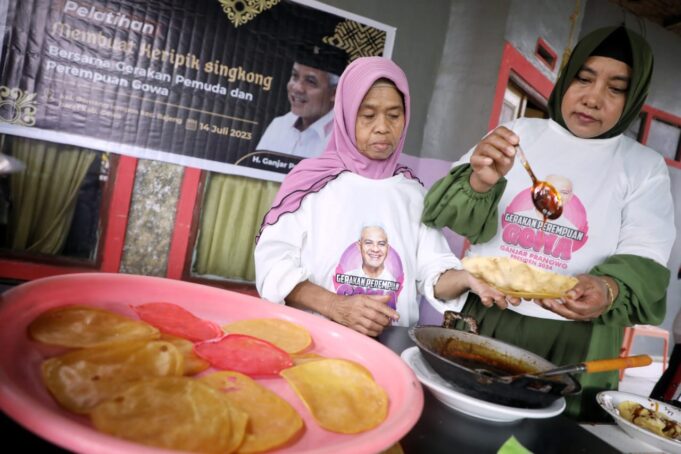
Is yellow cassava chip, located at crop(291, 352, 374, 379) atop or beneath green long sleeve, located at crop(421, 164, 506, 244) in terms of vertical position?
beneath

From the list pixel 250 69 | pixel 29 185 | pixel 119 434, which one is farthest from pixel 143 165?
pixel 119 434

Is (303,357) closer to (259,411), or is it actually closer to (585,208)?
(259,411)

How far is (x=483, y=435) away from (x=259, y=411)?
1.23ft

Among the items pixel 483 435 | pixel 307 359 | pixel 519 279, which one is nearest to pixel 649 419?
pixel 519 279

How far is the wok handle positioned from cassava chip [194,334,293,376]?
0.51 m

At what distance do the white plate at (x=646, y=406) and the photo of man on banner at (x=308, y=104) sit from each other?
97.4 inches

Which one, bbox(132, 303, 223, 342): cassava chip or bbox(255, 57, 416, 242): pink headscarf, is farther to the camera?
bbox(255, 57, 416, 242): pink headscarf

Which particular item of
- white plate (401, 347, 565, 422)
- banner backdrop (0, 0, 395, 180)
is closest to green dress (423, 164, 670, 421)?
white plate (401, 347, 565, 422)

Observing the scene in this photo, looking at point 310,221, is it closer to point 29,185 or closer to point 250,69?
point 250,69

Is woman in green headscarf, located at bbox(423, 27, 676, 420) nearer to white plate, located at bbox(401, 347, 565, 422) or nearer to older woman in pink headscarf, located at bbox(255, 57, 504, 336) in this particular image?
older woman in pink headscarf, located at bbox(255, 57, 504, 336)

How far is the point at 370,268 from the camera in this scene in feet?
5.12

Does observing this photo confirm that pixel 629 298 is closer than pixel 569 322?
Yes

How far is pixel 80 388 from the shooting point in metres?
0.44

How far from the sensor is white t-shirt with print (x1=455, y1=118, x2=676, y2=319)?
1.36 m
